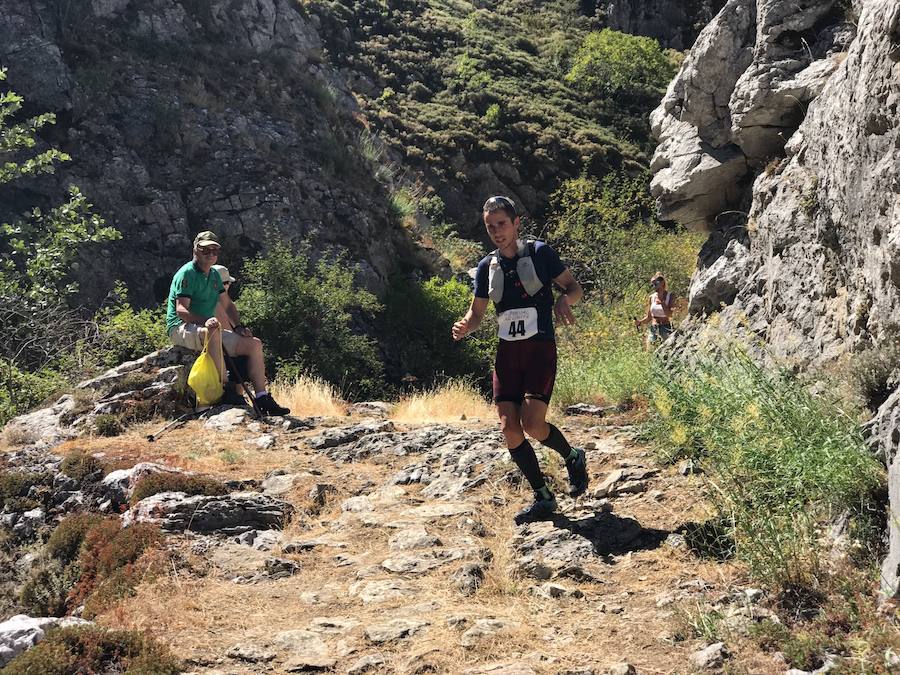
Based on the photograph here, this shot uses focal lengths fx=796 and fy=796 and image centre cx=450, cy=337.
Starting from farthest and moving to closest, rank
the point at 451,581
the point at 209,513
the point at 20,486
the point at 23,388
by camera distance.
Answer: the point at 23,388
the point at 20,486
the point at 209,513
the point at 451,581

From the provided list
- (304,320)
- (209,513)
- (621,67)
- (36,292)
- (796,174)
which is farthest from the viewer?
(621,67)

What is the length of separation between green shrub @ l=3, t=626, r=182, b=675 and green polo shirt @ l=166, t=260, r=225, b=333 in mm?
5353

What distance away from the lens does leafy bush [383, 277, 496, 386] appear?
19.3m

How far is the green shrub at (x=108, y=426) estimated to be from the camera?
8711 millimetres

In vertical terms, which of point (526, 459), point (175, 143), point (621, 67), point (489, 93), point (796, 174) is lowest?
point (526, 459)

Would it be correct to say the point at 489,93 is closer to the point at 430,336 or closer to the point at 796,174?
the point at 430,336

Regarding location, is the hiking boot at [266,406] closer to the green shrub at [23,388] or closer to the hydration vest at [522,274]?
the green shrub at [23,388]

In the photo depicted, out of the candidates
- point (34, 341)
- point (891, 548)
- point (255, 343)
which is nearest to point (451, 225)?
point (34, 341)

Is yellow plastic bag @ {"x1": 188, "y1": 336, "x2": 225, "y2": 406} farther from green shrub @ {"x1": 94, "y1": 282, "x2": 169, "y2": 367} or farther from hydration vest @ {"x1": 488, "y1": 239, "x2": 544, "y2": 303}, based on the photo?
hydration vest @ {"x1": 488, "y1": 239, "x2": 544, "y2": 303}

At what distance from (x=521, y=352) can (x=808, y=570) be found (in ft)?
6.95

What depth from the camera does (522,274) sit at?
4949 millimetres

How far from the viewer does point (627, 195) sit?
33.6 m

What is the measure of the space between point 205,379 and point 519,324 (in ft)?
16.6

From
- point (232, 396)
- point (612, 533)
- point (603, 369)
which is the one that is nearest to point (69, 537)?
point (612, 533)
